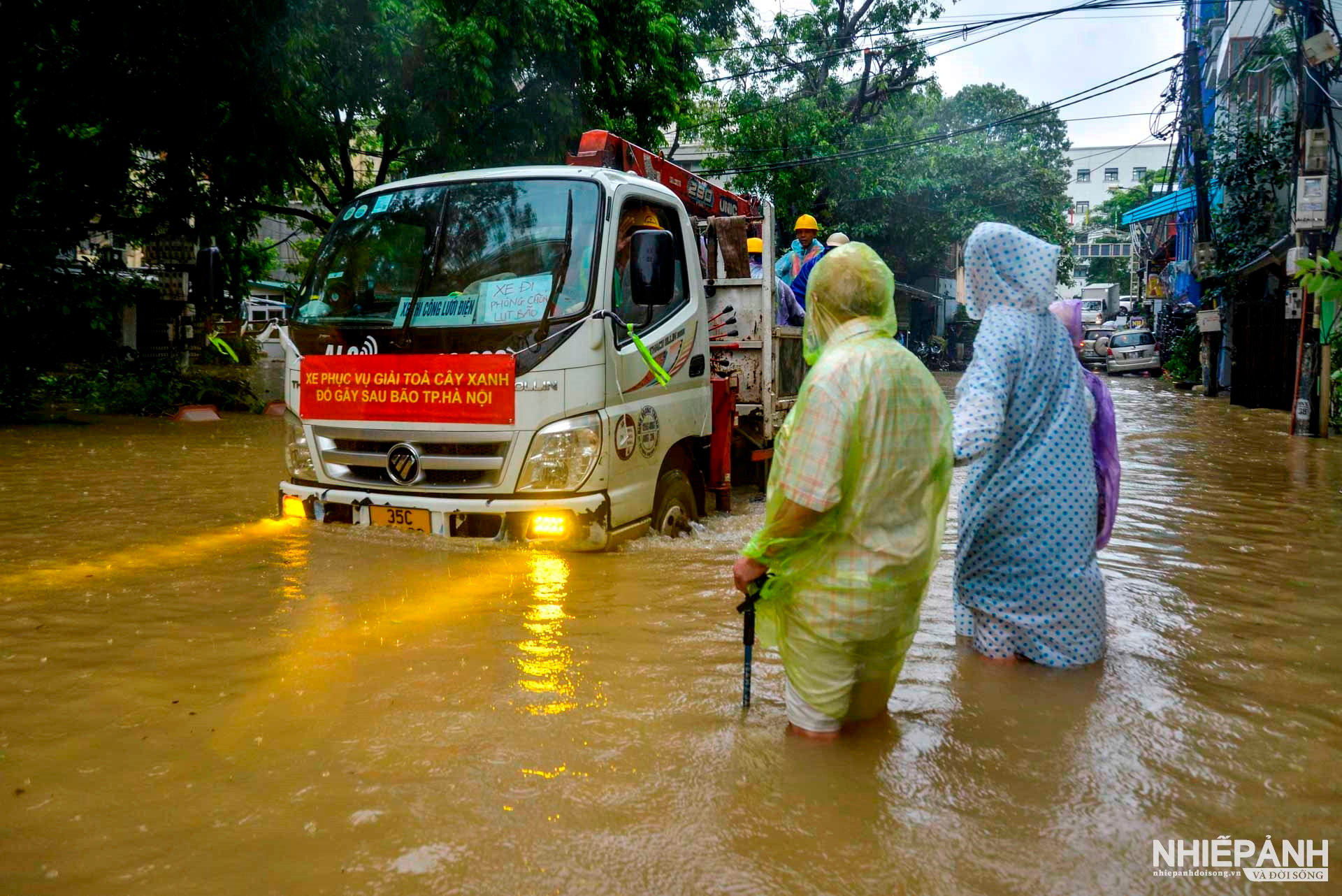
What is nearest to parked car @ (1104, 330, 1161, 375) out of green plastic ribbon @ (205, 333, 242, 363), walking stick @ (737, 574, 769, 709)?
green plastic ribbon @ (205, 333, 242, 363)

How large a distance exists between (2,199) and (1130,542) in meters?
13.1

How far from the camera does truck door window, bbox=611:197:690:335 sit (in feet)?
18.0

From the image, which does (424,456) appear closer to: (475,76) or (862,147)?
(475,76)

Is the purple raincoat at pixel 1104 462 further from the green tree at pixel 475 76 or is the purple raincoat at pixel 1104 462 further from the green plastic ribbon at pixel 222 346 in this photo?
the green plastic ribbon at pixel 222 346

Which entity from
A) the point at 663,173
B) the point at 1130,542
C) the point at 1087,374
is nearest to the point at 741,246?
the point at 663,173

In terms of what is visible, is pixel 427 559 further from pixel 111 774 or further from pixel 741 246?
pixel 741 246

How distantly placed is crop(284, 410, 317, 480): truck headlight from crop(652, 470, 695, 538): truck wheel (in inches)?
73.7

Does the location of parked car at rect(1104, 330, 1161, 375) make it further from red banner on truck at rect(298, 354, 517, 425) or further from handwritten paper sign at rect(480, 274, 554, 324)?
red banner on truck at rect(298, 354, 517, 425)

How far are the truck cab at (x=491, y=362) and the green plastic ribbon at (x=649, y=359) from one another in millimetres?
18

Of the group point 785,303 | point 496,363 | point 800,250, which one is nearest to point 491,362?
point 496,363

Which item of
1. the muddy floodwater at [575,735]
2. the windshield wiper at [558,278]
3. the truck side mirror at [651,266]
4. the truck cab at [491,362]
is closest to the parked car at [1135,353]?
the muddy floodwater at [575,735]

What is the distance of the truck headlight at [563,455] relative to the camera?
5113 mm

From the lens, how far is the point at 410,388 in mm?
5211

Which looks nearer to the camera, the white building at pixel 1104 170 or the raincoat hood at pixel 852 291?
the raincoat hood at pixel 852 291
